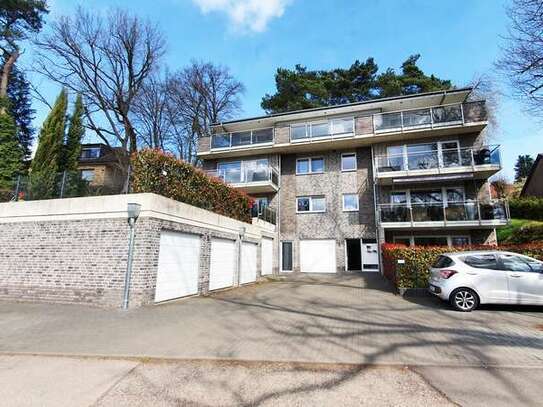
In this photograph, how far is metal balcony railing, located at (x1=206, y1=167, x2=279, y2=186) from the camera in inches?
787

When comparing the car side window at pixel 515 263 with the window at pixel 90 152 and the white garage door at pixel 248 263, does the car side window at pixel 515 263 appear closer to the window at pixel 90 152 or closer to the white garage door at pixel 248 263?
the white garage door at pixel 248 263

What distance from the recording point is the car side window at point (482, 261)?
326 inches

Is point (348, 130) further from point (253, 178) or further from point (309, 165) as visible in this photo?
point (253, 178)

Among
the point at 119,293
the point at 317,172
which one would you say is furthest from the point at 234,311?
the point at 317,172

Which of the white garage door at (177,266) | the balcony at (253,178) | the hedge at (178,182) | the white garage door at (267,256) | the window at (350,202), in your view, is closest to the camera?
the white garage door at (177,266)

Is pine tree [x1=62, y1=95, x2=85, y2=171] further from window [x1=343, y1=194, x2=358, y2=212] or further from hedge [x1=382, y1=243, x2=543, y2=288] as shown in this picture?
hedge [x1=382, y1=243, x2=543, y2=288]

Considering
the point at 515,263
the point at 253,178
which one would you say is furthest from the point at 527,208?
the point at 253,178

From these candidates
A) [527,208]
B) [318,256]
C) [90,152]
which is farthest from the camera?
[90,152]

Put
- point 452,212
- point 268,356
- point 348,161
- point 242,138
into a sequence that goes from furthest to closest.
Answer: point 242,138
point 348,161
point 452,212
point 268,356

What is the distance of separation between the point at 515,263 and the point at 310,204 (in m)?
13.0

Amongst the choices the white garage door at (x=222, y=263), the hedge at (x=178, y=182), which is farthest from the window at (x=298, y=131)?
the white garage door at (x=222, y=263)

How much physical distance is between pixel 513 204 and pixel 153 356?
1101 inches

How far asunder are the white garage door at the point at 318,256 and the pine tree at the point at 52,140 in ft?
48.1

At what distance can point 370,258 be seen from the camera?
1873 centimetres
